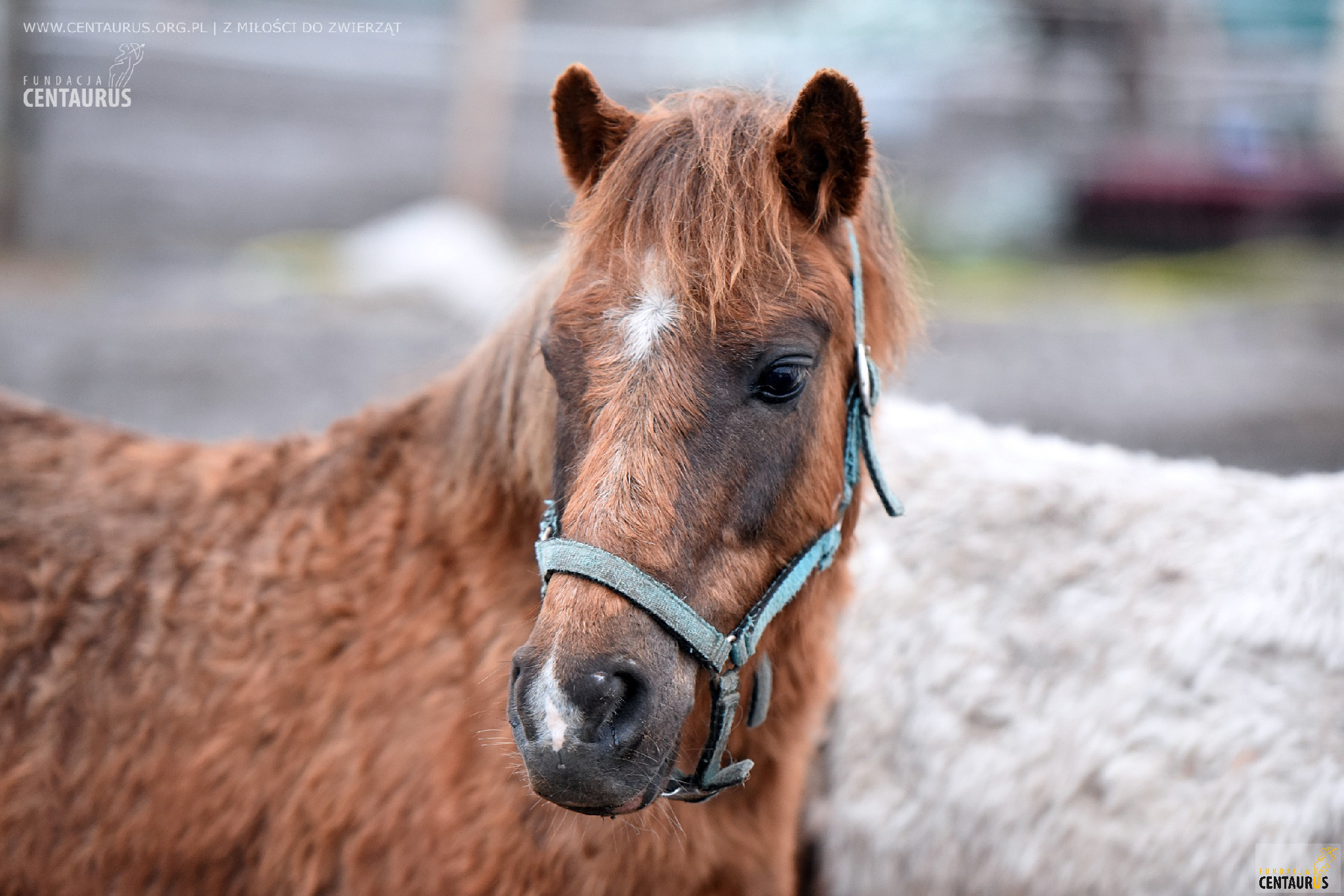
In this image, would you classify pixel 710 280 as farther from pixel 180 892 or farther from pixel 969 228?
pixel 969 228

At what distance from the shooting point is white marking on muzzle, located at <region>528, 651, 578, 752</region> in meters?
1.60

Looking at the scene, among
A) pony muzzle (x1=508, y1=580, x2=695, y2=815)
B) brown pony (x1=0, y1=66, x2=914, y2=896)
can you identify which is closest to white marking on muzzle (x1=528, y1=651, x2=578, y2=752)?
pony muzzle (x1=508, y1=580, x2=695, y2=815)

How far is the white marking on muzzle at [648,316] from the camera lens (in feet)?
5.96

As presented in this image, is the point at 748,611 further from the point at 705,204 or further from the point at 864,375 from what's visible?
the point at 705,204

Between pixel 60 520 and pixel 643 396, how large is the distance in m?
1.78

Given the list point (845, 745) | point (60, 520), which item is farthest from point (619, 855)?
point (60, 520)

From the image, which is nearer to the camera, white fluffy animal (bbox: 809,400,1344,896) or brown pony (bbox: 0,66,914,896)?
brown pony (bbox: 0,66,914,896)

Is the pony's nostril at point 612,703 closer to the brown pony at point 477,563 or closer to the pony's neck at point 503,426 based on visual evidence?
the brown pony at point 477,563

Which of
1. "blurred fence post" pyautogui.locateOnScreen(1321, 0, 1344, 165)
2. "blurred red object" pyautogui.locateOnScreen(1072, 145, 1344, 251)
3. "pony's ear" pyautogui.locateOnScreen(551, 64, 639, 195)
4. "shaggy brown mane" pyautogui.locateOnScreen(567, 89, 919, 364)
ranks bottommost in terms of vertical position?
"shaggy brown mane" pyautogui.locateOnScreen(567, 89, 919, 364)

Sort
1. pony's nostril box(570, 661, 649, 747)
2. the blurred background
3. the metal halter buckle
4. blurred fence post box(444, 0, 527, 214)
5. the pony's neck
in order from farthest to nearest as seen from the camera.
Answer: blurred fence post box(444, 0, 527, 214), the blurred background, the pony's neck, the metal halter buckle, pony's nostril box(570, 661, 649, 747)

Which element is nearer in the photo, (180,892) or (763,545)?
(763,545)

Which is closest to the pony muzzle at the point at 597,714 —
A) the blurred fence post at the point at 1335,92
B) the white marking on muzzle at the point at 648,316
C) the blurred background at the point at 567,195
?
the white marking on muzzle at the point at 648,316

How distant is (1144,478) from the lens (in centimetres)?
315

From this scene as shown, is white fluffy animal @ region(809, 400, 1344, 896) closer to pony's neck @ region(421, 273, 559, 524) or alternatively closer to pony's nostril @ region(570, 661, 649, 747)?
pony's neck @ region(421, 273, 559, 524)
